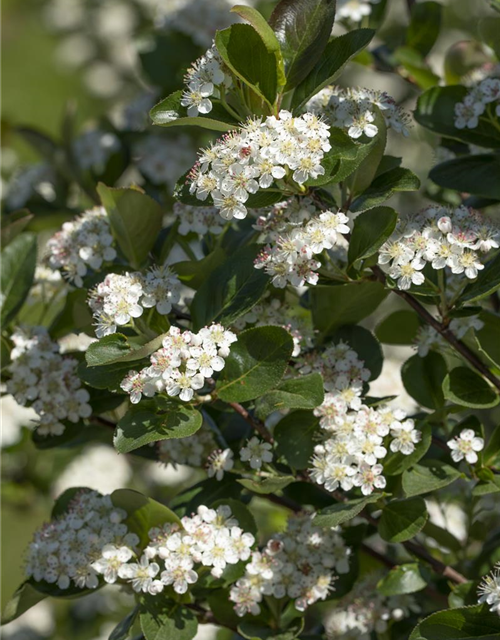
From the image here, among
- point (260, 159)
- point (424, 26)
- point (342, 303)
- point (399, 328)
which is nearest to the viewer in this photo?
point (260, 159)

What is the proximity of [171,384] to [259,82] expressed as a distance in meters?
0.35

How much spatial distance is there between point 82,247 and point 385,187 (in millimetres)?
429

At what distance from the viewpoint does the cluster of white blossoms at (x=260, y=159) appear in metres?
0.93

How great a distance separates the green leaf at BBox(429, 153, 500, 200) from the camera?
1144 mm

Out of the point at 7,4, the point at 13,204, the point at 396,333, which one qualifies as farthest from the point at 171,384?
the point at 7,4

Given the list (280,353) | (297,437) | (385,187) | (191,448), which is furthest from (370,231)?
(191,448)

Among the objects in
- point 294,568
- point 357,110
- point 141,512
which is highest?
point 357,110

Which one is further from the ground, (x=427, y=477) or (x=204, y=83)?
(x=204, y=83)

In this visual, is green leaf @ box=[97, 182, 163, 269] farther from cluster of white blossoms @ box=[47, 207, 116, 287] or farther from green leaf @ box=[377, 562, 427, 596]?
green leaf @ box=[377, 562, 427, 596]

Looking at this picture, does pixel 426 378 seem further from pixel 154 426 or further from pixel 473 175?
pixel 154 426

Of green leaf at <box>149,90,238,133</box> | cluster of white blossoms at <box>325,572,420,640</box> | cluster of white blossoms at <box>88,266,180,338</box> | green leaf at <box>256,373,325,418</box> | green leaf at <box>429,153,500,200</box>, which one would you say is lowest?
cluster of white blossoms at <box>325,572,420,640</box>

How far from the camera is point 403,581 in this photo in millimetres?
1151

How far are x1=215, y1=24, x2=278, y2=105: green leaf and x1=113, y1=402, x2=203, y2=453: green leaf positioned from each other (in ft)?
1.22

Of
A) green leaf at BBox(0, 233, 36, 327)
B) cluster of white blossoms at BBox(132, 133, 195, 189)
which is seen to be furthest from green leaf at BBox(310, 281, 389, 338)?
cluster of white blossoms at BBox(132, 133, 195, 189)
